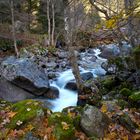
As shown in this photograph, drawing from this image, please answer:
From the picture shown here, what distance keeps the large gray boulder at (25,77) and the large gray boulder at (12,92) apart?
0.59ft

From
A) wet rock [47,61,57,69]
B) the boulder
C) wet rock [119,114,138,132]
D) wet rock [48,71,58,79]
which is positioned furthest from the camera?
wet rock [47,61,57,69]

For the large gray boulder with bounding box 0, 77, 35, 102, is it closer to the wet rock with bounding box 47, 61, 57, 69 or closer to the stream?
the stream

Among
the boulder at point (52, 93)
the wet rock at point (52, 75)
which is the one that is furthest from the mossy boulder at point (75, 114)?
the wet rock at point (52, 75)

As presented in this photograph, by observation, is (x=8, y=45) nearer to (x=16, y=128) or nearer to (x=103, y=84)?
(x=103, y=84)

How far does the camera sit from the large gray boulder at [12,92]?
1230 centimetres

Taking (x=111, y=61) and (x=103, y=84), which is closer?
(x=103, y=84)

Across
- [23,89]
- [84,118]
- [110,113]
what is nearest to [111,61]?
[23,89]

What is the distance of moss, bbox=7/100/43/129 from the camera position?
6.03m

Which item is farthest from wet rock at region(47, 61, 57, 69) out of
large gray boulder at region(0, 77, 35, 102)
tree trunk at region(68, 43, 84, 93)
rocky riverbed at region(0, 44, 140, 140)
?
tree trunk at region(68, 43, 84, 93)

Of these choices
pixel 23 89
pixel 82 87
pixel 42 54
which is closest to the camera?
pixel 82 87

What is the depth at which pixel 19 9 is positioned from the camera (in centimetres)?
3209

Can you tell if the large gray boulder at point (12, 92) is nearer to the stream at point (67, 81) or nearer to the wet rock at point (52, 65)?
the stream at point (67, 81)

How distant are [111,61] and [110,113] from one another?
22.1 feet

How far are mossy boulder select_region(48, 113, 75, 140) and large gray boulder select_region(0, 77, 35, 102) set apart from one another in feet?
20.9
